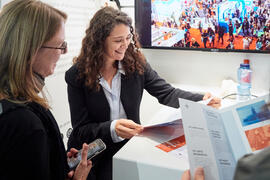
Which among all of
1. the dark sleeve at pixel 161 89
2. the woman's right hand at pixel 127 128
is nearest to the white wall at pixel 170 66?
the dark sleeve at pixel 161 89

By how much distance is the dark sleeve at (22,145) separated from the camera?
Result: 74cm

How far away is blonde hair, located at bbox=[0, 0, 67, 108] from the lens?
2.74 feet

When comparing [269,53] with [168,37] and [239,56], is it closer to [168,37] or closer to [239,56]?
[239,56]

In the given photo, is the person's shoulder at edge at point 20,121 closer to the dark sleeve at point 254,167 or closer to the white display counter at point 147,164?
the white display counter at point 147,164

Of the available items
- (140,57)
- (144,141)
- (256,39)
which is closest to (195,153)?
(144,141)

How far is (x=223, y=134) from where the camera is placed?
2.78 ft

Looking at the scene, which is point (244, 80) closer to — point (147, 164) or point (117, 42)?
point (117, 42)

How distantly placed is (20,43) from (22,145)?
309 millimetres

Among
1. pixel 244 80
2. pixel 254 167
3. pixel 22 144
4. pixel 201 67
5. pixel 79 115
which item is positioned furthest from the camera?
pixel 201 67

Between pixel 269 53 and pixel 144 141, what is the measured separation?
139cm

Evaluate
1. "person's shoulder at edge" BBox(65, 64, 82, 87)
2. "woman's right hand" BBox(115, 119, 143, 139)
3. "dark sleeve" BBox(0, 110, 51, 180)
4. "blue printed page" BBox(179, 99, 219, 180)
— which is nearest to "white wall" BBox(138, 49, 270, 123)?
"person's shoulder at edge" BBox(65, 64, 82, 87)

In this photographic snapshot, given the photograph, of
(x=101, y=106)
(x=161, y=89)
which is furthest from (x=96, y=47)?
(x=161, y=89)

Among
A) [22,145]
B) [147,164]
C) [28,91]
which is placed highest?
[28,91]

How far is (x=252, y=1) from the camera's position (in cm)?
202
